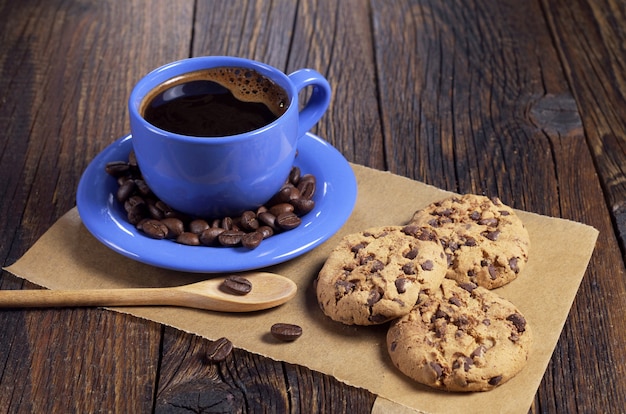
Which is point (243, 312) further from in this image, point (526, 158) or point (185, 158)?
point (526, 158)

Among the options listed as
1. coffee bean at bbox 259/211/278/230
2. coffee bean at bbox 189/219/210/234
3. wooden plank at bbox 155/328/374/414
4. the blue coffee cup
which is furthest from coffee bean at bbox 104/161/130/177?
wooden plank at bbox 155/328/374/414

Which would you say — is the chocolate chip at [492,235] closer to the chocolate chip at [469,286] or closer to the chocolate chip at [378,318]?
the chocolate chip at [469,286]

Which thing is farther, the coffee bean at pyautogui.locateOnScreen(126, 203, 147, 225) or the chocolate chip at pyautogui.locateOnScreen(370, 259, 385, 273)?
the coffee bean at pyautogui.locateOnScreen(126, 203, 147, 225)

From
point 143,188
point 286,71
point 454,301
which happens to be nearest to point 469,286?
point 454,301

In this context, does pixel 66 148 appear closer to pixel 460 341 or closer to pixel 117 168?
pixel 117 168

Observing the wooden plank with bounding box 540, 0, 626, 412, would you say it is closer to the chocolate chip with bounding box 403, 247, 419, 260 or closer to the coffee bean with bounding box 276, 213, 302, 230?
the chocolate chip with bounding box 403, 247, 419, 260

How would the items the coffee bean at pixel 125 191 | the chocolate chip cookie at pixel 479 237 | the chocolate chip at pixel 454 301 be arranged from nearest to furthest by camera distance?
the chocolate chip at pixel 454 301, the chocolate chip cookie at pixel 479 237, the coffee bean at pixel 125 191

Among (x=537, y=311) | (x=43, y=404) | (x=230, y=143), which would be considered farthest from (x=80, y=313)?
(x=537, y=311)

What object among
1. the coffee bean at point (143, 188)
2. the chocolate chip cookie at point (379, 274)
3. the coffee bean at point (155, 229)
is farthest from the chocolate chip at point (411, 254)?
the coffee bean at point (143, 188)
